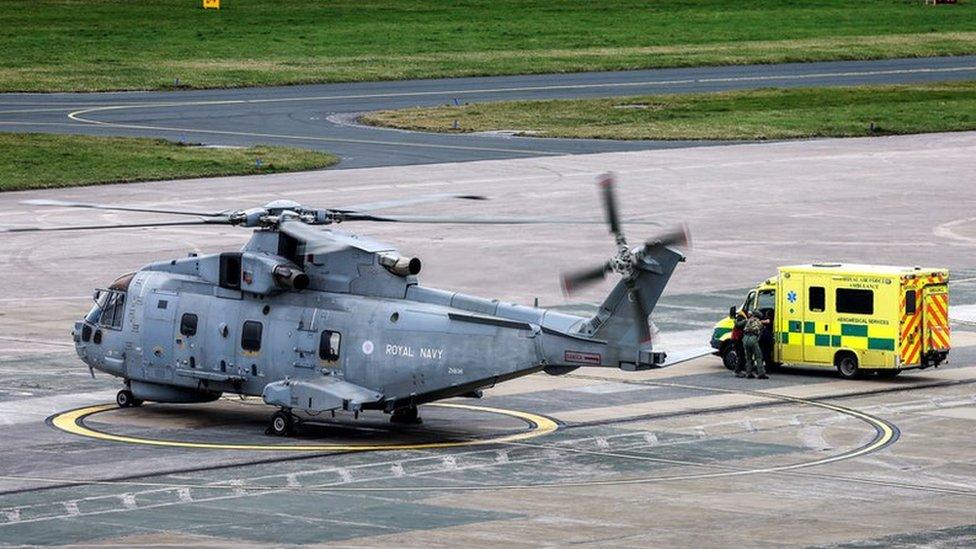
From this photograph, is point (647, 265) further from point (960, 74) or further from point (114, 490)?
point (960, 74)

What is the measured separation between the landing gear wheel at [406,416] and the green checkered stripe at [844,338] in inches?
452

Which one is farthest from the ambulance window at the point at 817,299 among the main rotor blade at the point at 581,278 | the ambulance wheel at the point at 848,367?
the main rotor blade at the point at 581,278

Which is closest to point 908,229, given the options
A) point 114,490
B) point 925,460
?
point 925,460

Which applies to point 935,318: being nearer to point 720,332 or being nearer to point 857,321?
point 857,321

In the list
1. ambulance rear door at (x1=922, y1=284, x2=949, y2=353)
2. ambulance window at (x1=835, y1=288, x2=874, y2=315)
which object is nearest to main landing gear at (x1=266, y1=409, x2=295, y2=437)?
ambulance window at (x1=835, y1=288, x2=874, y2=315)

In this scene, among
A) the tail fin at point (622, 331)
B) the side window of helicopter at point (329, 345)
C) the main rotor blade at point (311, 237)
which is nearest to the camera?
the main rotor blade at point (311, 237)

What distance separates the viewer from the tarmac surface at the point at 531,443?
31391 millimetres

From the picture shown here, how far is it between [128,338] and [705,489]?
14260 millimetres

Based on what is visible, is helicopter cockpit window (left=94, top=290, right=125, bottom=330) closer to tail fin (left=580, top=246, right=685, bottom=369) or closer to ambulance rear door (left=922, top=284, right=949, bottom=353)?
tail fin (left=580, top=246, right=685, bottom=369)

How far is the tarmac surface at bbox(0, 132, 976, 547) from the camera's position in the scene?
3139 centimetres

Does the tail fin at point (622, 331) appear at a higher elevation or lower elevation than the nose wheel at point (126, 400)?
higher

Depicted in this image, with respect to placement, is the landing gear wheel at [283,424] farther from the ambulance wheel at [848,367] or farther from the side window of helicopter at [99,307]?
the ambulance wheel at [848,367]

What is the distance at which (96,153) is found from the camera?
85.3m

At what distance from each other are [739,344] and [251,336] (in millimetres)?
13063
